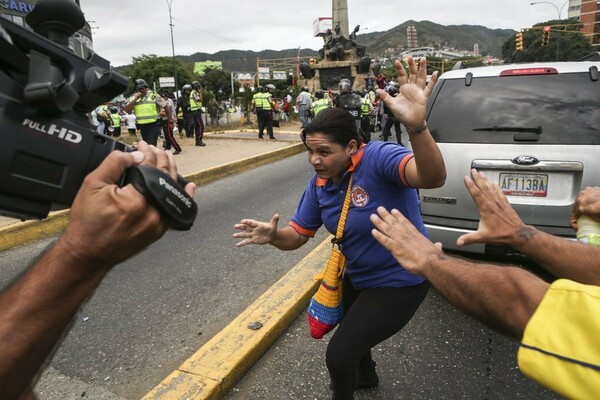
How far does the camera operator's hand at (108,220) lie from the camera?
3.03 feet

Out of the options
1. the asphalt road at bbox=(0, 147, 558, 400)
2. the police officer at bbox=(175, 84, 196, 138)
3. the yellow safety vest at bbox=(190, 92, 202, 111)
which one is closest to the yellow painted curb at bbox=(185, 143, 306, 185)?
the yellow safety vest at bbox=(190, 92, 202, 111)

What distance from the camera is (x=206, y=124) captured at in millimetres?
20453

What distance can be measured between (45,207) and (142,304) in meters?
2.87

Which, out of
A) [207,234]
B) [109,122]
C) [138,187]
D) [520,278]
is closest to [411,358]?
[520,278]

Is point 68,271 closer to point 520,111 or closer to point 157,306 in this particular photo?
point 157,306

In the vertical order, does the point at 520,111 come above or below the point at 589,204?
above

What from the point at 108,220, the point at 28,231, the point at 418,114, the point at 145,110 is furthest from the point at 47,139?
the point at 145,110

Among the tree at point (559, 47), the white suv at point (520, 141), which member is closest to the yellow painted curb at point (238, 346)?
the white suv at point (520, 141)

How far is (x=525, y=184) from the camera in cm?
335

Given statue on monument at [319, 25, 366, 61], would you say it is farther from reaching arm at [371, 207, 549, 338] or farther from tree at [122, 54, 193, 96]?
tree at [122, 54, 193, 96]

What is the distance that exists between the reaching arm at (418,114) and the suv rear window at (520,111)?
5.96 feet

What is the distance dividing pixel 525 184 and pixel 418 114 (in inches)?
73.6

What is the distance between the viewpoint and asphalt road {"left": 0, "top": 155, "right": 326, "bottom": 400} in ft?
8.93

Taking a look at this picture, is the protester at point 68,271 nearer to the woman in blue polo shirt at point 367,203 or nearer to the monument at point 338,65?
the woman in blue polo shirt at point 367,203
